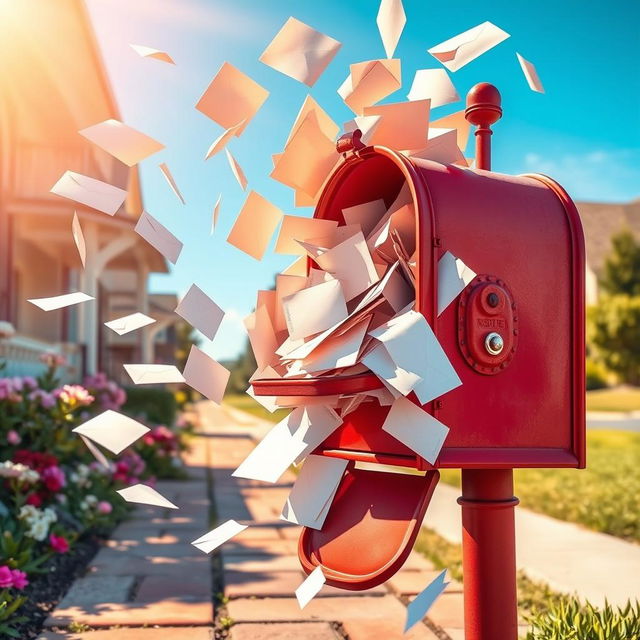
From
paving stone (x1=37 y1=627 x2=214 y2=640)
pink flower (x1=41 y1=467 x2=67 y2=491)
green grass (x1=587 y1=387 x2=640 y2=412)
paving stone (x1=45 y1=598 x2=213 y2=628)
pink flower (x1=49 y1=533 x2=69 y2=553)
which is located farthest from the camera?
green grass (x1=587 y1=387 x2=640 y2=412)

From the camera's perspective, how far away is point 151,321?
158 centimetres

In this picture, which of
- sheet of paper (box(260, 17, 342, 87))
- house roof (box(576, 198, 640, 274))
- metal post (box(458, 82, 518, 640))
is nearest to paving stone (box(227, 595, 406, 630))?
metal post (box(458, 82, 518, 640))

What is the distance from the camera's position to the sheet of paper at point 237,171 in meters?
1.70

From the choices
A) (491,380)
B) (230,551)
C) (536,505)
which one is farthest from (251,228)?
(536,505)

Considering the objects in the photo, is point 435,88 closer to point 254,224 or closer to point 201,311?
point 254,224

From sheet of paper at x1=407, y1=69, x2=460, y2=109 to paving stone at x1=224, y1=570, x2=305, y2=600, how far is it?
2311mm

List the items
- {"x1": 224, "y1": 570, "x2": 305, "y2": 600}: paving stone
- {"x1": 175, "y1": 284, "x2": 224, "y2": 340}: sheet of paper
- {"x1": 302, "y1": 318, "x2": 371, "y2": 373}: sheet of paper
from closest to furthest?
{"x1": 302, "y1": 318, "x2": 371, "y2": 373}: sheet of paper, {"x1": 175, "y1": 284, "x2": 224, "y2": 340}: sheet of paper, {"x1": 224, "y1": 570, "x2": 305, "y2": 600}: paving stone

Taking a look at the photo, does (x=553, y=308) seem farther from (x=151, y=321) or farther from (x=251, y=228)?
(x=151, y=321)

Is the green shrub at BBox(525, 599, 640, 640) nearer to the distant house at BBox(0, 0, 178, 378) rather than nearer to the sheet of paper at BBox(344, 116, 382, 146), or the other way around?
the sheet of paper at BBox(344, 116, 382, 146)

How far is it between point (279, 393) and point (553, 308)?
682 millimetres

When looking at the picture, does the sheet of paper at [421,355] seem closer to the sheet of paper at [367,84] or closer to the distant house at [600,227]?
the sheet of paper at [367,84]

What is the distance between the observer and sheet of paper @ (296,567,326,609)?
151 centimetres

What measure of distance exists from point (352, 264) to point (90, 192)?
1.99ft

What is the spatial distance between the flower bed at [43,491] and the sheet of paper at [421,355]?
6.12ft
